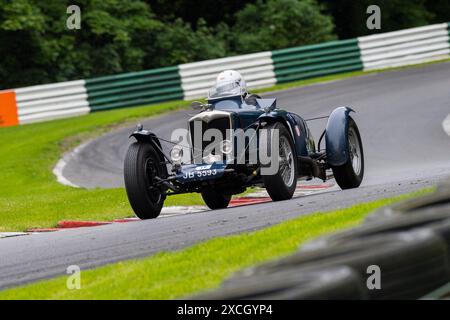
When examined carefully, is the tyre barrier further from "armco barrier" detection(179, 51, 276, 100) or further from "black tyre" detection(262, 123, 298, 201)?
"armco barrier" detection(179, 51, 276, 100)

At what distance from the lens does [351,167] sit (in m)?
13.6

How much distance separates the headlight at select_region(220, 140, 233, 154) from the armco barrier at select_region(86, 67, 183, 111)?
16.1m

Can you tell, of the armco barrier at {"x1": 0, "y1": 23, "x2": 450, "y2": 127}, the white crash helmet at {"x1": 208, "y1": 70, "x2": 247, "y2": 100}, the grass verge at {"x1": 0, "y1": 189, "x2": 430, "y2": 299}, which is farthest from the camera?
the armco barrier at {"x1": 0, "y1": 23, "x2": 450, "y2": 127}

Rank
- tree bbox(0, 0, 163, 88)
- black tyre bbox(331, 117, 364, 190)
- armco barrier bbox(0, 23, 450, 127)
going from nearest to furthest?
1. black tyre bbox(331, 117, 364, 190)
2. armco barrier bbox(0, 23, 450, 127)
3. tree bbox(0, 0, 163, 88)

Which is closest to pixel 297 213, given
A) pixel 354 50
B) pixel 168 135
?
pixel 168 135

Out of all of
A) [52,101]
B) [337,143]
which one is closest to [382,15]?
[52,101]

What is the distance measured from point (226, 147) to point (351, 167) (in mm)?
1794

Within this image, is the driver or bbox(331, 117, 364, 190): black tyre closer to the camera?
the driver

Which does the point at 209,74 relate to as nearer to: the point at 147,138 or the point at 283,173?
the point at 147,138

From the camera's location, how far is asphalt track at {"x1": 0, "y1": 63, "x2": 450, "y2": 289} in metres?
9.66

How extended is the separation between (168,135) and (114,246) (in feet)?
43.9

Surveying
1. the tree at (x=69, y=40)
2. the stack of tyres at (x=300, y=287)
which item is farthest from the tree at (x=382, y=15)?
the stack of tyres at (x=300, y=287)

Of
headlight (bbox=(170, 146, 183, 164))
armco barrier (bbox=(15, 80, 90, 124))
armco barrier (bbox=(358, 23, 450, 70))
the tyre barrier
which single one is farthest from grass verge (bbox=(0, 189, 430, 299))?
armco barrier (bbox=(358, 23, 450, 70))

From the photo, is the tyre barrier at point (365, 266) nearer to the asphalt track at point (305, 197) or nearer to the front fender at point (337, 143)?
the asphalt track at point (305, 197)
